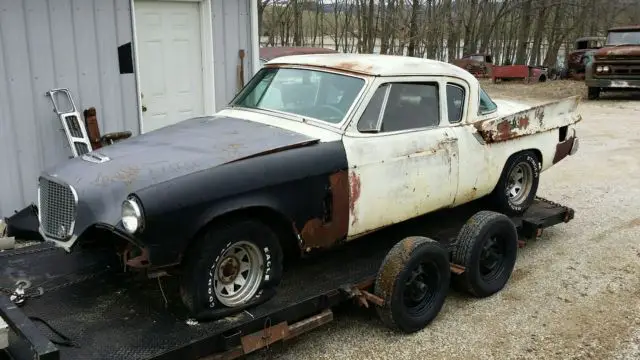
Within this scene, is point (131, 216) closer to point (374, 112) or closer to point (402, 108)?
point (374, 112)

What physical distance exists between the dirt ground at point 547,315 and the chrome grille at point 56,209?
5.20 feet

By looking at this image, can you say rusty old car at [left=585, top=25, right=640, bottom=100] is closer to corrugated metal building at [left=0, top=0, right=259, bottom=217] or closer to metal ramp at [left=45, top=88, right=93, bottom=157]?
corrugated metal building at [left=0, top=0, right=259, bottom=217]

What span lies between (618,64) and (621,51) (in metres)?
0.40

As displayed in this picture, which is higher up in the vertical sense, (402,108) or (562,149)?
(402,108)

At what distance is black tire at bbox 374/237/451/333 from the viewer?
4.28m

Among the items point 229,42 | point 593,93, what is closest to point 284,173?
point 229,42

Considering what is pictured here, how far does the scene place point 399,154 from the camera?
4770mm

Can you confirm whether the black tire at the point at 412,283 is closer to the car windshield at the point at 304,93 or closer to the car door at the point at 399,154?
the car door at the point at 399,154

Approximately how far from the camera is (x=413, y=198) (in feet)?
16.1

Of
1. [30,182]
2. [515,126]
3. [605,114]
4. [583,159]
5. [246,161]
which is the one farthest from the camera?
[605,114]

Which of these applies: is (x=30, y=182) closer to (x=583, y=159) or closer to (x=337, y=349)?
(x=337, y=349)

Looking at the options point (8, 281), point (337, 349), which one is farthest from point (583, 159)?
point (8, 281)

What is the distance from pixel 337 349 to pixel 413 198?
1388mm

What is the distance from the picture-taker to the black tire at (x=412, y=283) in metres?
4.28
